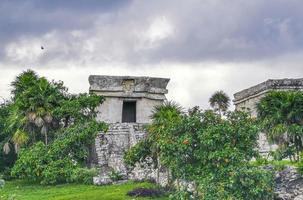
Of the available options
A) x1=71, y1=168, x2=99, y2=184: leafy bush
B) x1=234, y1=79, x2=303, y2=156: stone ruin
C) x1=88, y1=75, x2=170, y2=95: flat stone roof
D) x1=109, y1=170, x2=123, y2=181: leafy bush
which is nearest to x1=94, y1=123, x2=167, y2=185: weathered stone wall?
x1=109, y1=170, x2=123, y2=181: leafy bush

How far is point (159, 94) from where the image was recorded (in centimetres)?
2952

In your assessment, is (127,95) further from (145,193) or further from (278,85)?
(145,193)

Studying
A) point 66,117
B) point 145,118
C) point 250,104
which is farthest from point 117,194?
point 145,118

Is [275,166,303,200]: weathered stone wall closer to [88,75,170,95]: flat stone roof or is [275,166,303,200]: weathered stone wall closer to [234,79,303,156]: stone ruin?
[234,79,303,156]: stone ruin

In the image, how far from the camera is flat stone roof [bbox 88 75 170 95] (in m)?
28.6

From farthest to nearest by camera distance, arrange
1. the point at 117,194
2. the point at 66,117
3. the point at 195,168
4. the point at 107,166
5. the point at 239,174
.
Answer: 1. the point at 66,117
2. the point at 107,166
3. the point at 117,194
4. the point at 195,168
5. the point at 239,174

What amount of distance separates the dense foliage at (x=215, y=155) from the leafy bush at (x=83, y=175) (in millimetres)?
6985

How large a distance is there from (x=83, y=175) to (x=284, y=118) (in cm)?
781

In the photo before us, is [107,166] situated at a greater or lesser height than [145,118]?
lesser

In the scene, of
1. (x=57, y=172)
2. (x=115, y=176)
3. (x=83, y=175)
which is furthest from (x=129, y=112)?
(x=115, y=176)

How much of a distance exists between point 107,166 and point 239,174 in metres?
10.5

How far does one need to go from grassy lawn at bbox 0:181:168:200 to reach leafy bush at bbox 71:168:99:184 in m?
0.39

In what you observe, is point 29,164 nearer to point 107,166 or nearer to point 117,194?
point 107,166

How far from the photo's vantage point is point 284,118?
1856cm
